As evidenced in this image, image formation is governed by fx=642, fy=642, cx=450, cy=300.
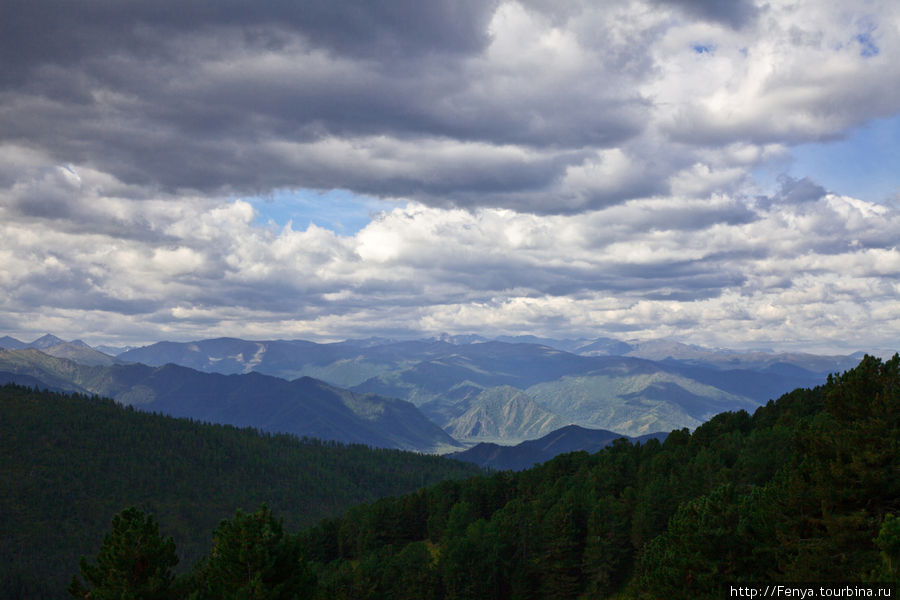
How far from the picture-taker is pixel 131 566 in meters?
42.9

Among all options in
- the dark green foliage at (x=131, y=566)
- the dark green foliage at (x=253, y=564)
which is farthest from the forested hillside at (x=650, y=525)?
the dark green foliage at (x=131, y=566)

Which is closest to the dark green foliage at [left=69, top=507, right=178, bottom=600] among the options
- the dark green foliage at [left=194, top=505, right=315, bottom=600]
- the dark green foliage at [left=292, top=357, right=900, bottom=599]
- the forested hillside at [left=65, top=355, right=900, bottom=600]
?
the forested hillside at [left=65, top=355, right=900, bottom=600]

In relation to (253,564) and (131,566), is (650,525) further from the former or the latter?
(131,566)

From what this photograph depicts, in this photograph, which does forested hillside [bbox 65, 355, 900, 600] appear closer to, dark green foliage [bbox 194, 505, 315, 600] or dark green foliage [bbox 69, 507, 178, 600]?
dark green foliage [bbox 194, 505, 315, 600]

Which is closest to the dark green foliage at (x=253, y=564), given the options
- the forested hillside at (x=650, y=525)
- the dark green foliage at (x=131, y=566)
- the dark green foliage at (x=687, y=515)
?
the forested hillside at (x=650, y=525)

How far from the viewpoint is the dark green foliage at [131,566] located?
1657 inches

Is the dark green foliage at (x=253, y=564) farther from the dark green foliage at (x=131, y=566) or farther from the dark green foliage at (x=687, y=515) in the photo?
the dark green foliage at (x=687, y=515)

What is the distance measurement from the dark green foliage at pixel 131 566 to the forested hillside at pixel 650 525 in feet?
5.61

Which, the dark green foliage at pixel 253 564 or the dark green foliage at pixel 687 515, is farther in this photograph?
the dark green foliage at pixel 253 564

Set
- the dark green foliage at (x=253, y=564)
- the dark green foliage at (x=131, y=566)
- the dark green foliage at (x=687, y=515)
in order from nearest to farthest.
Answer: the dark green foliage at (x=687, y=515) < the dark green foliage at (x=131, y=566) < the dark green foliage at (x=253, y=564)

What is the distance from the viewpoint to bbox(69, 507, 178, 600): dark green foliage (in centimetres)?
4209

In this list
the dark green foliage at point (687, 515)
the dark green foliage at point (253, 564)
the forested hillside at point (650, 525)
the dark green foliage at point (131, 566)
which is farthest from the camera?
the dark green foliage at point (253, 564)

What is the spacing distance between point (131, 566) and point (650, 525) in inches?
2460

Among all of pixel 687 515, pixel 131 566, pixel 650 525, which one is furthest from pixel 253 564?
pixel 650 525
